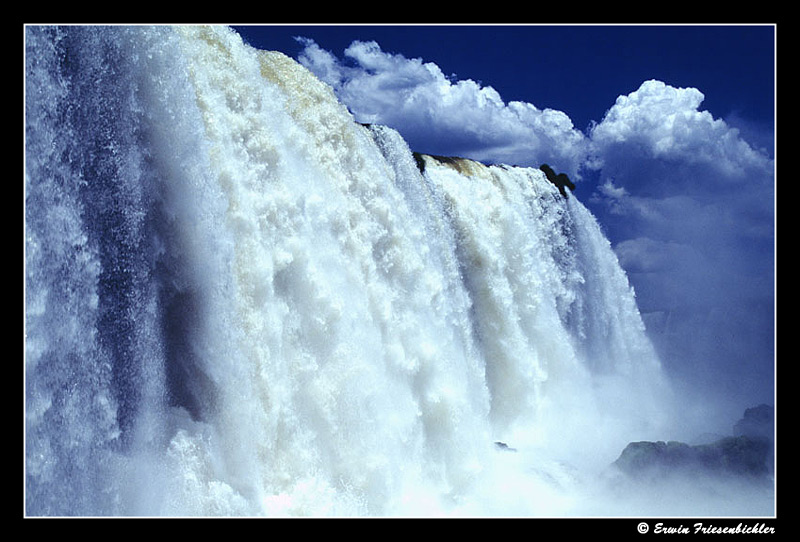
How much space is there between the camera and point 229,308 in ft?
17.7

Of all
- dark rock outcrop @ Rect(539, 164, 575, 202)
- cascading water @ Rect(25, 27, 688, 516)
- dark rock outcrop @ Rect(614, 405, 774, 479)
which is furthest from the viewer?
dark rock outcrop @ Rect(539, 164, 575, 202)

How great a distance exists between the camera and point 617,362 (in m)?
14.7

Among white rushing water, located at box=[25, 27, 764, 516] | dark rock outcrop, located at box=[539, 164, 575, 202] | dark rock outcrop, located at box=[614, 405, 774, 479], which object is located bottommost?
dark rock outcrop, located at box=[614, 405, 774, 479]

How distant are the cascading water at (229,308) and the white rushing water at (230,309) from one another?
0.07 ft

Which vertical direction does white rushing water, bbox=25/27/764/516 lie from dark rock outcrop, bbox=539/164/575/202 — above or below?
below

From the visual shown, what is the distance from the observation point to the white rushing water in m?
4.50

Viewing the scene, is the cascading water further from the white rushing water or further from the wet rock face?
the wet rock face

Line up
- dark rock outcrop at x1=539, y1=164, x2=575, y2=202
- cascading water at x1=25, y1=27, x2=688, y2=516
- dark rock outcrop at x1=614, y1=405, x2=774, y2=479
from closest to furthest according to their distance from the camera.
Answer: cascading water at x1=25, y1=27, x2=688, y2=516 < dark rock outcrop at x1=614, y1=405, x2=774, y2=479 < dark rock outcrop at x1=539, y1=164, x2=575, y2=202

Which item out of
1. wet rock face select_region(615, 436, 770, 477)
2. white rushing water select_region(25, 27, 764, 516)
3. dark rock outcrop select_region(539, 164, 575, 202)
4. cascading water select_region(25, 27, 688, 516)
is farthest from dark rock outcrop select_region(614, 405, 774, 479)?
dark rock outcrop select_region(539, 164, 575, 202)

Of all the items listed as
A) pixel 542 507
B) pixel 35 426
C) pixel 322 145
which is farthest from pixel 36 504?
pixel 542 507

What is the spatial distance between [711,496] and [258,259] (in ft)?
21.1

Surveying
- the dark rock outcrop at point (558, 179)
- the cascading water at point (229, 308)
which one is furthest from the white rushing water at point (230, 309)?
Answer: the dark rock outcrop at point (558, 179)

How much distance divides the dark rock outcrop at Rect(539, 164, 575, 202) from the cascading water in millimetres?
6780

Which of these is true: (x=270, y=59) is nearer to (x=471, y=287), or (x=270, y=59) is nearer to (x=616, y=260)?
(x=471, y=287)
